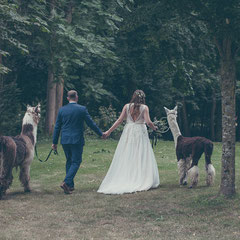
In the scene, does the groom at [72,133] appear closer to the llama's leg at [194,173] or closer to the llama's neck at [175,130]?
the llama's neck at [175,130]

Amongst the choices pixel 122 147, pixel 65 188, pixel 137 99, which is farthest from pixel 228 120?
pixel 65 188

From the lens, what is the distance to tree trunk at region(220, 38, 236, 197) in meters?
9.00

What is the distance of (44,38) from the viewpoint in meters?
20.1

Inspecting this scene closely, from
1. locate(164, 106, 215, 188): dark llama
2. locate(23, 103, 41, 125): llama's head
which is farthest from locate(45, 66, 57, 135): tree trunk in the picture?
locate(164, 106, 215, 188): dark llama

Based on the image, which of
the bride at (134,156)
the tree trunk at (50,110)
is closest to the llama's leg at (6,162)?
the bride at (134,156)

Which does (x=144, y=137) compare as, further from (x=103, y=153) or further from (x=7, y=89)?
(x=7, y=89)

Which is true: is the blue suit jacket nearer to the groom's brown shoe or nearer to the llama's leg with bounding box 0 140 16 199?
the groom's brown shoe

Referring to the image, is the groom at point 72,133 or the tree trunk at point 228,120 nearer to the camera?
the tree trunk at point 228,120

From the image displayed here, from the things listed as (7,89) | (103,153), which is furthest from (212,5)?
(7,89)

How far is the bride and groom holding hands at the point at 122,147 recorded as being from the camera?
10422mm

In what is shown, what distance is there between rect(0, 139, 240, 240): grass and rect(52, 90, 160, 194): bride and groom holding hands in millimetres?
341

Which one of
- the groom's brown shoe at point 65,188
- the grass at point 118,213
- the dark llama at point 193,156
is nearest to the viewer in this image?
the grass at point 118,213

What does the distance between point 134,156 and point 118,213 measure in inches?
103

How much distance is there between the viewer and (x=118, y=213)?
8539 mm
